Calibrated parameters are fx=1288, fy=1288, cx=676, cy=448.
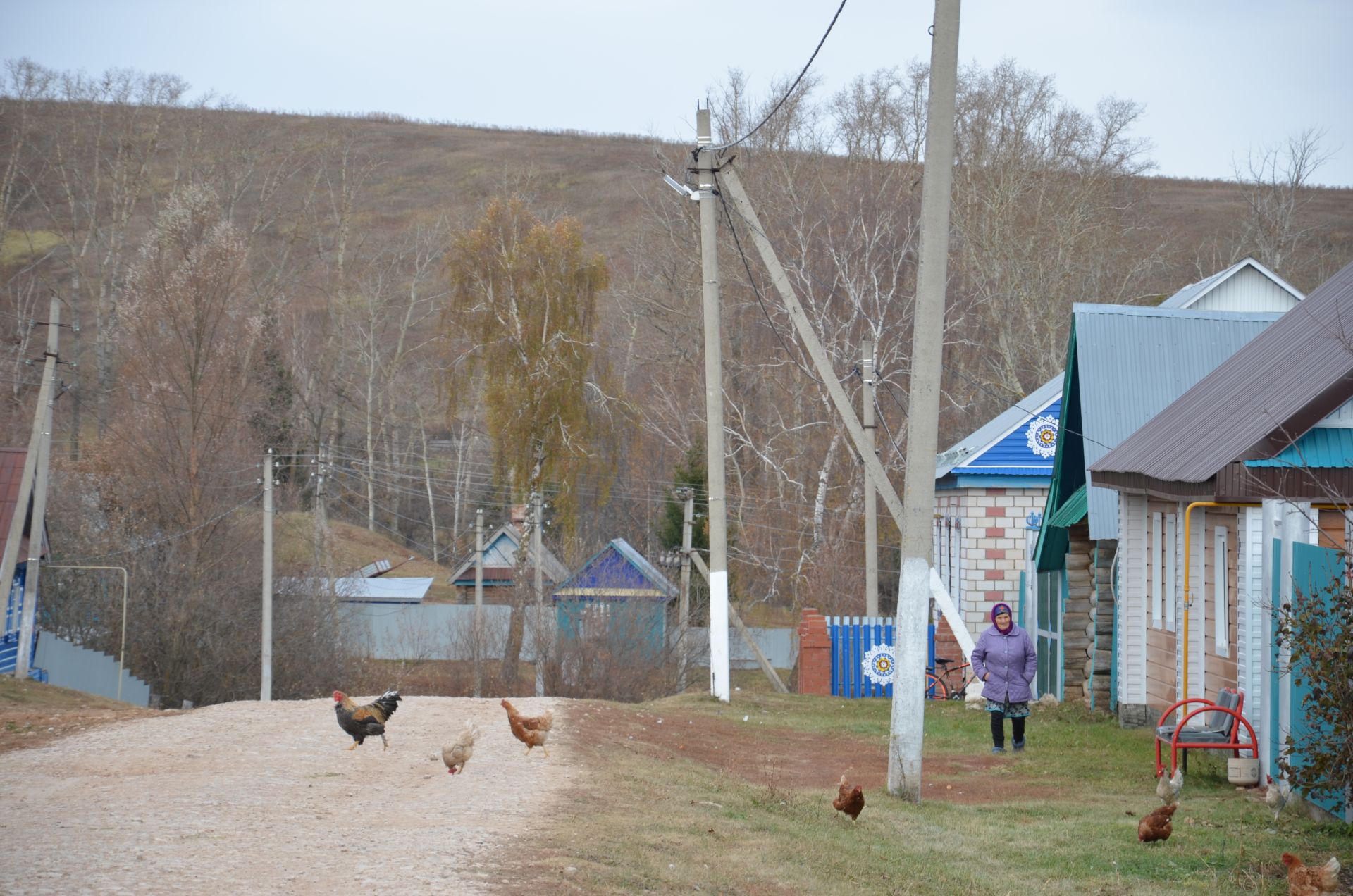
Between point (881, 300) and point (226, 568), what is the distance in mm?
19289

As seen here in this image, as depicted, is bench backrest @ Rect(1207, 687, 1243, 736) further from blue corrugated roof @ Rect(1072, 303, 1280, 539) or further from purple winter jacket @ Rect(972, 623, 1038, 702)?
blue corrugated roof @ Rect(1072, 303, 1280, 539)

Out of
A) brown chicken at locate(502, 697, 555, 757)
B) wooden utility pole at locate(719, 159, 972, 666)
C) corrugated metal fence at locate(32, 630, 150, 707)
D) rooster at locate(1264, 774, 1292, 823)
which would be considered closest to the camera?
rooster at locate(1264, 774, 1292, 823)

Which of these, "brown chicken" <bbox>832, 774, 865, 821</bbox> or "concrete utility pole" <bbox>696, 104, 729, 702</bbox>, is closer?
"brown chicken" <bbox>832, 774, 865, 821</bbox>

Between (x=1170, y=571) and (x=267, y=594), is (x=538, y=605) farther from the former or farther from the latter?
(x=1170, y=571)

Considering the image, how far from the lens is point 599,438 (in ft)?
133

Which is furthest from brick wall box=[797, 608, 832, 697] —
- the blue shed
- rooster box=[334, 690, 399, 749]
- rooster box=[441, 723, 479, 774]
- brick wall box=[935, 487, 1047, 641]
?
rooster box=[441, 723, 479, 774]

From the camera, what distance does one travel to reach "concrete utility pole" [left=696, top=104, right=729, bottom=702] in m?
18.0

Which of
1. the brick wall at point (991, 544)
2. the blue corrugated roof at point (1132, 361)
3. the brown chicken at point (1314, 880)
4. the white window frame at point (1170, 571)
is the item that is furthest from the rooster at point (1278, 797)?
the brick wall at point (991, 544)

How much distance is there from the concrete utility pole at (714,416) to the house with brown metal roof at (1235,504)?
5.32 meters

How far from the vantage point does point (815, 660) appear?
898 inches

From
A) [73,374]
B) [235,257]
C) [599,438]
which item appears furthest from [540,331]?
[73,374]

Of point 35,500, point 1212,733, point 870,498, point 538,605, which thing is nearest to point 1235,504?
point 1212,733

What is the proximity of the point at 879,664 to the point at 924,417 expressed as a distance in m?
13.7

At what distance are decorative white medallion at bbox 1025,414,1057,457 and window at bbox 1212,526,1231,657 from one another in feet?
39.3
